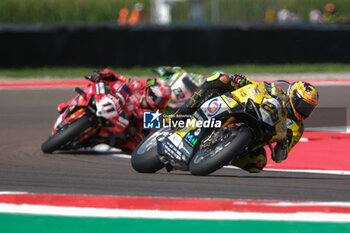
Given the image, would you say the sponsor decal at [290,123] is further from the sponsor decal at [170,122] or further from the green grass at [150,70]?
the green grass at [150,70]

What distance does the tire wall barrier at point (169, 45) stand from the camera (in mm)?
17969

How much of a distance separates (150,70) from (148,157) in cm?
1110

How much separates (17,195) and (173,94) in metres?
3.73

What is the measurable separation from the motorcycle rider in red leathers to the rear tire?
8.4 inches

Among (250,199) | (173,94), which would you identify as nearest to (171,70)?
(173,94)

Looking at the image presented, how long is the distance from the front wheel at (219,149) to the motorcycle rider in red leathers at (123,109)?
6.67 ft

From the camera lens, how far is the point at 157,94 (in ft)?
28.6

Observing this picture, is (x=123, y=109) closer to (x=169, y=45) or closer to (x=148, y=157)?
(x=148, y=157)

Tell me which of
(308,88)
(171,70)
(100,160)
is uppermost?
(308,88)

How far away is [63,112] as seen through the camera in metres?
9.48

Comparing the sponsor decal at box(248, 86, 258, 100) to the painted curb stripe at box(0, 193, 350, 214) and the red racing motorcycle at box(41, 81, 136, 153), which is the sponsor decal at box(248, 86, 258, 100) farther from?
the red racing motorcycle at box(41, 81, 136, 153)

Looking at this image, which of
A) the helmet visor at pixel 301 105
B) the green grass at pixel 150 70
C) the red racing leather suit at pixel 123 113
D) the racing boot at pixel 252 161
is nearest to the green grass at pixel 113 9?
the green grass at pixel 150 70

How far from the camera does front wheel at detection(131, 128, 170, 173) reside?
7379mm

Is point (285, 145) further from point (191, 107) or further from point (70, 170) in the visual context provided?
point (70, 170)
